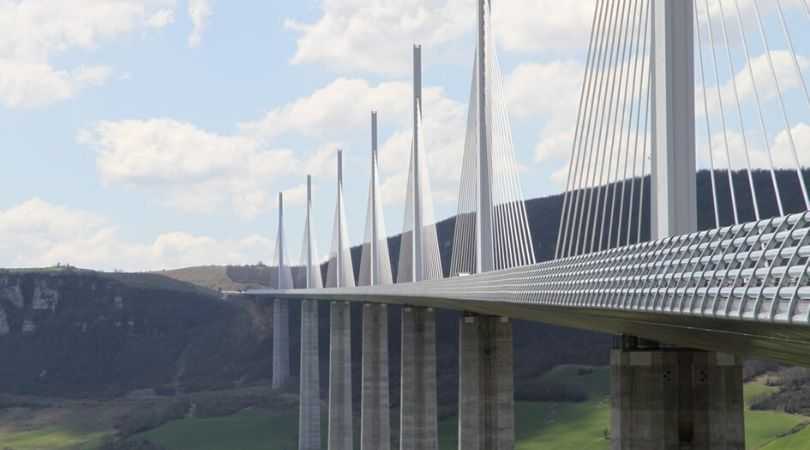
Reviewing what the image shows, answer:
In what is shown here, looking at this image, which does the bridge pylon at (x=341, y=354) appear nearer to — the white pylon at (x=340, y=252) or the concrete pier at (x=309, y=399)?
the white pylon at (x=340, y=252)

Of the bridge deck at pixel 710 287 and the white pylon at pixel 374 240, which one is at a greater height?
the white pylon at pixel 374 240

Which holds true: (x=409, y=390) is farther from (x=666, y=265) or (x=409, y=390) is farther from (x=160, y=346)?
(x=160, y=346)

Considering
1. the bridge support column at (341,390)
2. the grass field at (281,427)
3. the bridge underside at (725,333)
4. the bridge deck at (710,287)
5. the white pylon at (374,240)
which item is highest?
the white pylon at (374,240)

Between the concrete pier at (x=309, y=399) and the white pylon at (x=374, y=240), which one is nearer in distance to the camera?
the white pylon at (x=374, y=240)

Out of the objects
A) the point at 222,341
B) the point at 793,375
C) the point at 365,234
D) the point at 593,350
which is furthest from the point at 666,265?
the point at 222,341

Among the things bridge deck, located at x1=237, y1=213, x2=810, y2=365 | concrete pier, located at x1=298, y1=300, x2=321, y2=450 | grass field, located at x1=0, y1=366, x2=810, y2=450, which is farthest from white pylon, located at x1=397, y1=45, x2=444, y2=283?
concrete pier, located at x1=298, y1=300, x2=321, y2=450

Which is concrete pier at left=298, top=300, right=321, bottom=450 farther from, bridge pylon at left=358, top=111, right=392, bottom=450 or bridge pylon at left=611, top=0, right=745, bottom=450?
bridge pylon at left=611, top=0, right=745, bottom=450

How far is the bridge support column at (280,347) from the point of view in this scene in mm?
147750

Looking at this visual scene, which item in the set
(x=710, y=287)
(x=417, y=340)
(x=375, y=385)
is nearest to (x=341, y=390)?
(x=375, y=385)

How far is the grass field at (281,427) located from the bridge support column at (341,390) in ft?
42.5

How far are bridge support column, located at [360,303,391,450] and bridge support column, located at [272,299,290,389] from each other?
216 ft

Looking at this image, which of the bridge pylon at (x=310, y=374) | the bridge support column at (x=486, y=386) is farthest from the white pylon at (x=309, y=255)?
the bridge support column at (x=486, y=386)

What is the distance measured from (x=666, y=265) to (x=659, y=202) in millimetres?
4669

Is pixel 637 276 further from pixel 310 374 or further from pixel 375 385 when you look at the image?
pixel 310 374
